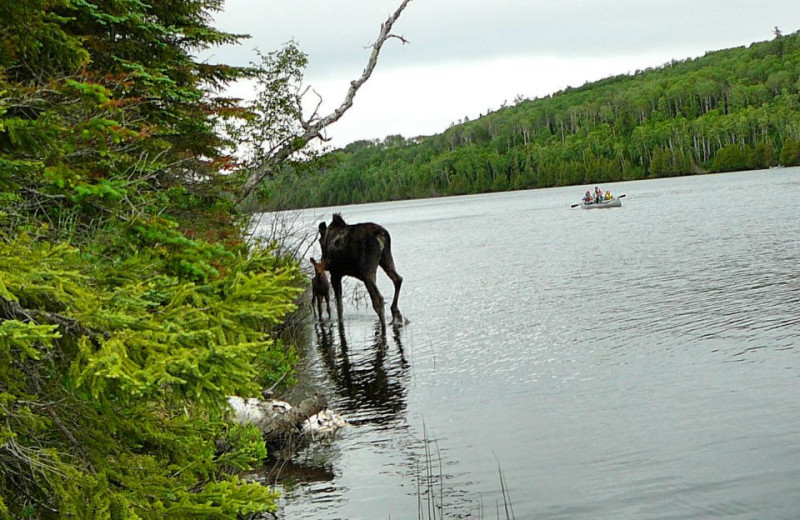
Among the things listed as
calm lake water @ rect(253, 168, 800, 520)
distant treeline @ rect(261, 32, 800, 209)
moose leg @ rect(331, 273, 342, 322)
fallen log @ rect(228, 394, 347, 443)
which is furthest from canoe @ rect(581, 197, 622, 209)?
distant treeline @ rect(261, 32, 800, 209)

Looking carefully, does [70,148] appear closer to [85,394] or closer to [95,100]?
[95,100]

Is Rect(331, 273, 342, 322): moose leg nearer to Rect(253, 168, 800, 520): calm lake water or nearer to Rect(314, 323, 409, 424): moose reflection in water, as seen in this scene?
Rect(253, 168, 800, 520): calm lake water

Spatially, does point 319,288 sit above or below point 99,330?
below

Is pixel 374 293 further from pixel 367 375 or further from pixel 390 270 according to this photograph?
pixel 367 375

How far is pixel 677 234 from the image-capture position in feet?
133

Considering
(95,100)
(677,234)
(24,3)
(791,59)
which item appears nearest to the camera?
(24,3)

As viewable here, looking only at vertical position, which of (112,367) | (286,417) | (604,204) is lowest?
(286,417)

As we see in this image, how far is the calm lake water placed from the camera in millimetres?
8898

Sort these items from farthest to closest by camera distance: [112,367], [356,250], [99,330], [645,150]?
[645,150], [356,250], [99,330], [112,367]

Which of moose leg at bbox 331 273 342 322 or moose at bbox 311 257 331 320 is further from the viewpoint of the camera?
moose at bbox 311 257 331 320

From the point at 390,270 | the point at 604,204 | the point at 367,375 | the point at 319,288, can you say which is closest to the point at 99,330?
the point at 367,375

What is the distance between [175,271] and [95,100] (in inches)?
47.2

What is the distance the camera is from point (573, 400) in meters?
12.4

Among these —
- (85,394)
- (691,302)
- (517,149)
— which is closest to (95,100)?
(85,394)
